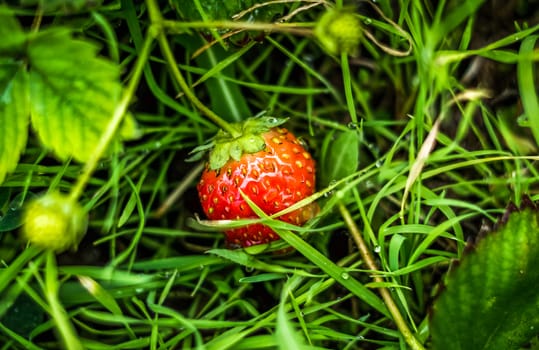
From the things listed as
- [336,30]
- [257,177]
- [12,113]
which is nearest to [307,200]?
[257,177]

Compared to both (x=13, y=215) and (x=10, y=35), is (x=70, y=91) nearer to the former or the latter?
(x=10, y=35)

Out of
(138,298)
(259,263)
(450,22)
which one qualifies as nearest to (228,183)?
(259,263)

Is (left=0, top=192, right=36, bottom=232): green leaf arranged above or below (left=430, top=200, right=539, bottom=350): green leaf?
above

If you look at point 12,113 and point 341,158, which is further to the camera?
point 341,158

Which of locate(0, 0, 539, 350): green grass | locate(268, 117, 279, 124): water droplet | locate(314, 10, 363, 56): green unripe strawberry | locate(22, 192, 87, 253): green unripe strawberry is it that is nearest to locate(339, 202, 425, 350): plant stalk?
locate(0, 0, 539, 350): green grass

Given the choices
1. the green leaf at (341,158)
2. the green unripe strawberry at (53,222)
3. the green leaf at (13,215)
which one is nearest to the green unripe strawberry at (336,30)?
the green leaf at (341,158)

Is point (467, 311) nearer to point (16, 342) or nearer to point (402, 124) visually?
point (402, 124)

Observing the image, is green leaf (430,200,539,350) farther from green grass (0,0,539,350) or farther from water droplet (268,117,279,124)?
water droplet (268,117,279,124)
